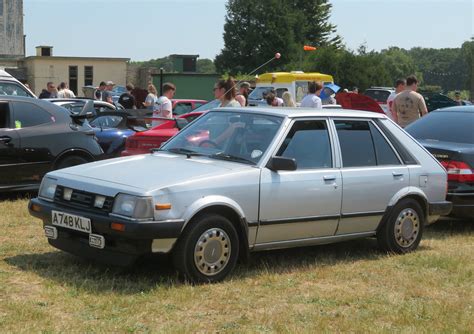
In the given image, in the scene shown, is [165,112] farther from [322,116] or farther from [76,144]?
[322,116]

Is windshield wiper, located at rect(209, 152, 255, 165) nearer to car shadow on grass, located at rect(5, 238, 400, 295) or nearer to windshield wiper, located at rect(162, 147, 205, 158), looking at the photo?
windshield wiper, located at rect(162, 147, 205, 158)

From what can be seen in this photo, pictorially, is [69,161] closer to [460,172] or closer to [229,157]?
[229,157]

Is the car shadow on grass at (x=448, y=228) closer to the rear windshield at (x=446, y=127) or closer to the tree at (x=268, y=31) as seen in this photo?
the rear windshield at (x=446, y=127)

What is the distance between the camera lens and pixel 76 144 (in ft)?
33.2

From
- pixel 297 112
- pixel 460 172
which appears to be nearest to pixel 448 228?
pixel 460 172

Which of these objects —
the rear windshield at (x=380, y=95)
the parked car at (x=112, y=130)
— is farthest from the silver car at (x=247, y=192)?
the rear windshield at (x=380, y=95)

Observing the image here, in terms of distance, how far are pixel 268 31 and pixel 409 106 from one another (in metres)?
70.5

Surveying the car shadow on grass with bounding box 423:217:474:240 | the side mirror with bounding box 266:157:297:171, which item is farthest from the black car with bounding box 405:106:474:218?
the side mirror with bounding box 266:157:297:171

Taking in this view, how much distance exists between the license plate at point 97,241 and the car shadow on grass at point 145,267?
0.99 feet

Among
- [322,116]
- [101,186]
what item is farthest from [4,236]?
[322,116]

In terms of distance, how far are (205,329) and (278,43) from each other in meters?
76.5

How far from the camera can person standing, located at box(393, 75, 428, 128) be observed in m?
11.4

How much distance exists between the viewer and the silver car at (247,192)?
549cm

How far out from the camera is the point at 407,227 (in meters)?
7.20
